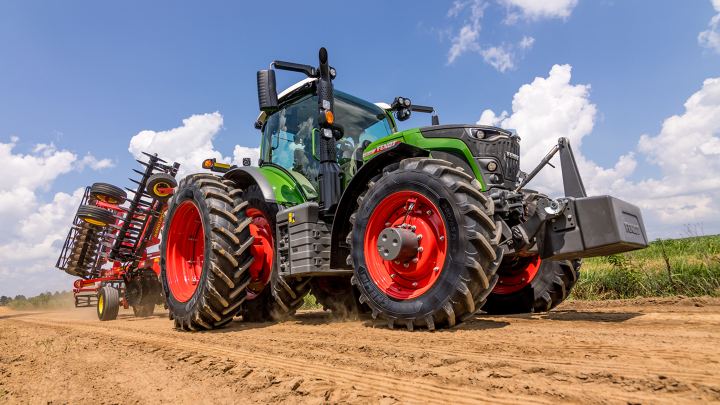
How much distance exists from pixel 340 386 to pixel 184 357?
1.49 m

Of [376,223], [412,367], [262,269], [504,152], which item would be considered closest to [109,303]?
[262,269]

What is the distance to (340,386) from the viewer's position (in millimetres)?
1816

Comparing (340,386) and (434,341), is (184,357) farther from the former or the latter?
(434,341)

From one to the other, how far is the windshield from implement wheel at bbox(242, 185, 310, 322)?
543 millimetres

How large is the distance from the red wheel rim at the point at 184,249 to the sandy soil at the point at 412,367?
65.7 inches

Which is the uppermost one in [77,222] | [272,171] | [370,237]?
[77,222]

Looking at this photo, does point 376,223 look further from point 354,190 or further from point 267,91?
point 267,91

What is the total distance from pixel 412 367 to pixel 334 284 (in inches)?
136

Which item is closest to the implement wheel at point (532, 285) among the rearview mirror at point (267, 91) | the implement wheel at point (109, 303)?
the rearview mirror at point (267, 91)

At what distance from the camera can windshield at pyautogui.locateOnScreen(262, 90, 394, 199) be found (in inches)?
194

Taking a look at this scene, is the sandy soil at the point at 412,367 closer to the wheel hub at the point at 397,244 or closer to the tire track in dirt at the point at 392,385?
the tire track in dirt at the point at 392,385

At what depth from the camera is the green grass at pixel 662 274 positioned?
16.8 feet

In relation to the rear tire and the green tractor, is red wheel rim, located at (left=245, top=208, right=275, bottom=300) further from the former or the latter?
the rear tire

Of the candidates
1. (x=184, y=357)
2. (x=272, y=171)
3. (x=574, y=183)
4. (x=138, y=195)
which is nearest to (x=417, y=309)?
(x=184, y=357)
